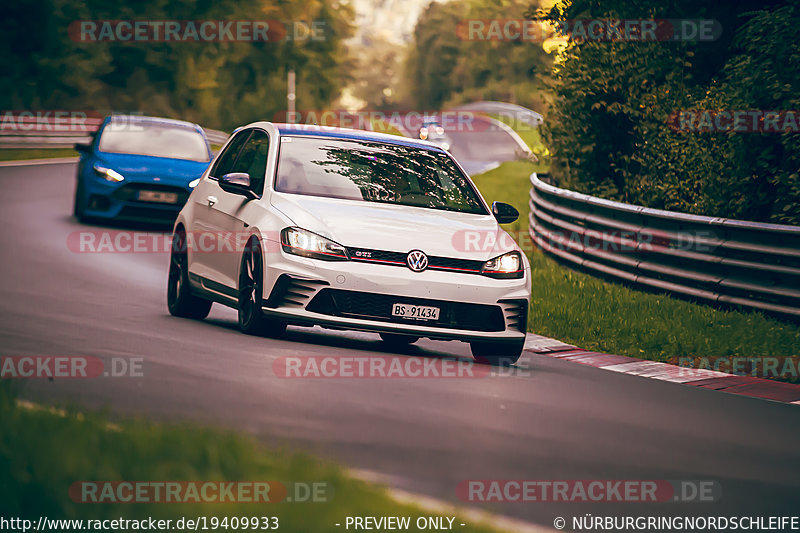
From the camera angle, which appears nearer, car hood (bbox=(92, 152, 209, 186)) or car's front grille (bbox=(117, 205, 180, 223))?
car hood (bbox=(92, 152, 209, 186))

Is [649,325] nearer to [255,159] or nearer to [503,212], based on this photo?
[503,212]

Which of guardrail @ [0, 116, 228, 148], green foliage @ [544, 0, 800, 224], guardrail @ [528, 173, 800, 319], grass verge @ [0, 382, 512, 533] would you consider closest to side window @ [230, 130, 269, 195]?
grass verge @ [0, 382, 512, 533]

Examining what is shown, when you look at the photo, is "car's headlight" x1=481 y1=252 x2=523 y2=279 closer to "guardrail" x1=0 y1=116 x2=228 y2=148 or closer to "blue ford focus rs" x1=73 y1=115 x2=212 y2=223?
"blue ford focus rs" x1=73 y1=115 x2=212 y2=223

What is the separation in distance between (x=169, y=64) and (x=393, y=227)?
8248 centimetres

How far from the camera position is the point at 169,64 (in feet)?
295

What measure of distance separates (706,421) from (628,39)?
12.6 m

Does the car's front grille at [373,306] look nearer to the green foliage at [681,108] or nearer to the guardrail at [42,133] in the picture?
the green foliage at [681,108]

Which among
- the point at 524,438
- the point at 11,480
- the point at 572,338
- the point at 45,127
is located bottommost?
the point at 45,127

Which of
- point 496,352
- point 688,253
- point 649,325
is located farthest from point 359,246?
point 688,253

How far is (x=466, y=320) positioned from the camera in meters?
10.0

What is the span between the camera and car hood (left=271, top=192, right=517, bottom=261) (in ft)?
32.5

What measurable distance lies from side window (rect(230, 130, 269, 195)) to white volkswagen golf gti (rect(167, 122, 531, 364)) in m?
0.02

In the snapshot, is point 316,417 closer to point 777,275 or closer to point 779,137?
point 777,275

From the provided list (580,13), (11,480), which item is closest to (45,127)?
(580,13)
